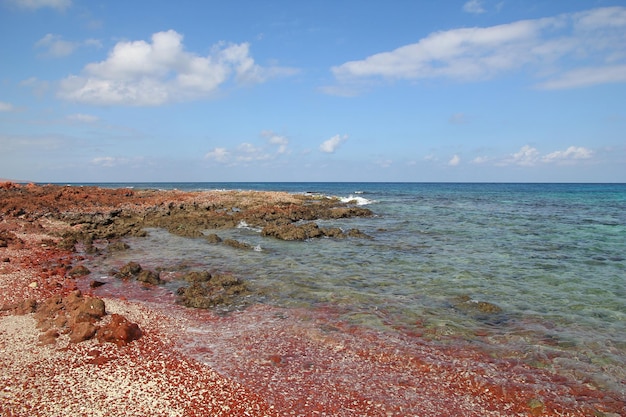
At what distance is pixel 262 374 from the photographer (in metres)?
8.20

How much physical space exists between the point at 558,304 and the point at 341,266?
29.0ft

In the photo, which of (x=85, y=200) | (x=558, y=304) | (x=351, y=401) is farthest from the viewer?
(x=85, y=200)

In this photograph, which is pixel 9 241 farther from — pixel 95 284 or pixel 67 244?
pixel 95 284

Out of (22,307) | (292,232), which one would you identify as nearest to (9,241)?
(22,307)

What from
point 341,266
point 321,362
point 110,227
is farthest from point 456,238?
point 110,227

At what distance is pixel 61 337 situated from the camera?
31.1 feet

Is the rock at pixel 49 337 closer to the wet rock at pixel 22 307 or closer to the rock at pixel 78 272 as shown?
the wet rock at pixel 22 307

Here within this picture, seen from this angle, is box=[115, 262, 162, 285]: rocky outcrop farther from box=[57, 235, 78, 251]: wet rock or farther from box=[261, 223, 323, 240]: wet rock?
box=[261, 223, 323, 240]: wet rock

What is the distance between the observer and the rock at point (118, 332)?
9344 millimetres

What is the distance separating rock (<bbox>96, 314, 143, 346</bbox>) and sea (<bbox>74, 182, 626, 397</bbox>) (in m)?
4.55

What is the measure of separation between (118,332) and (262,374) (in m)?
3.94

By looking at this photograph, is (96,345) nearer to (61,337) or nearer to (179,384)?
(61,337)

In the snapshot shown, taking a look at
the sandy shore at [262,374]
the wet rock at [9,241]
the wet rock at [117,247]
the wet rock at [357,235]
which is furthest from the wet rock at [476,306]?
the wet rock at [9,241]

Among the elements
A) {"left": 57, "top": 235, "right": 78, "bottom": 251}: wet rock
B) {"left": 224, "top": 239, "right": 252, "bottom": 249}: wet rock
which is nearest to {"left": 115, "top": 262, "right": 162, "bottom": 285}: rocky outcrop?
{"left": 224, "top": 239, "right": 252, "bottom": 249}: wet rock
